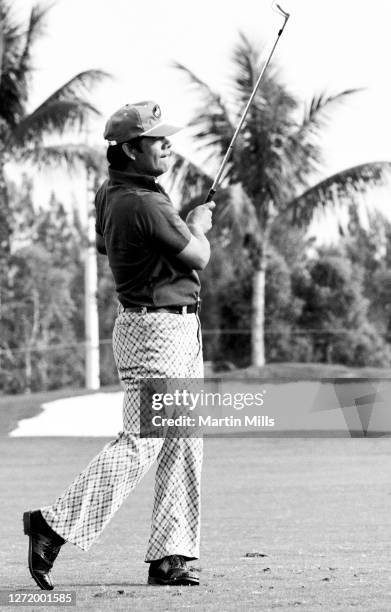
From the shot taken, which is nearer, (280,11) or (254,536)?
(280,11)

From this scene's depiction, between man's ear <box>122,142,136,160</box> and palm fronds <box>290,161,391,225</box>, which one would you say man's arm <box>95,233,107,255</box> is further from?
palm fronds <box>290,161,391,225</box>

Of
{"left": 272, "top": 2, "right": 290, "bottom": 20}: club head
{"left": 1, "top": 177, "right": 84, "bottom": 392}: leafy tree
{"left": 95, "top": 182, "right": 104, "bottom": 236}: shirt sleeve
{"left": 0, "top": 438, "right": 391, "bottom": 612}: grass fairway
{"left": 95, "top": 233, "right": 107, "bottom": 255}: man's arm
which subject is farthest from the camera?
{"left": 1, "top": 177, "right": 84, "bottom": 392}: leafy tree

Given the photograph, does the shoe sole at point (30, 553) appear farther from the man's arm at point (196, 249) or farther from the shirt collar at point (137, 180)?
the shirt collar at point (137, 180)

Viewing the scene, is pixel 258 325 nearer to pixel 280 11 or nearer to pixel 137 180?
pixel 280 11

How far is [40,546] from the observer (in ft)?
16.5

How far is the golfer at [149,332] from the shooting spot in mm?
5098

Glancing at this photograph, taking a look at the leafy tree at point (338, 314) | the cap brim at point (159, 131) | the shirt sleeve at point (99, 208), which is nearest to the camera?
the cap brim at point (159, 131)

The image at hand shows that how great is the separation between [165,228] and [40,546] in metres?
1.24

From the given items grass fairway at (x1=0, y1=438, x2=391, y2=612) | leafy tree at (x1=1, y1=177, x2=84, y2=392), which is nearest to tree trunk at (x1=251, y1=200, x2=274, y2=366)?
grass fairway at (x1=0, y1=438, x2=391, y2=612)

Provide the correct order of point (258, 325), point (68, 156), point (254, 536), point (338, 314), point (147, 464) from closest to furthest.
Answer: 1. point (147, 464)
2. point (254, 536)
3. point (68, 156)
4. point (258, 325)
5. point (338, 314)

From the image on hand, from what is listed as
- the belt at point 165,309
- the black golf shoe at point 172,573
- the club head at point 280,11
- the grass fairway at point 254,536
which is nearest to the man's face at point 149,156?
the belt at point 165,309

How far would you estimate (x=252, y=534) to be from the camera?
8312mm

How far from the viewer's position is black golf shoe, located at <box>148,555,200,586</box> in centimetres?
520

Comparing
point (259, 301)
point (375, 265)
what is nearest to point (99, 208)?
point (259, 301)
